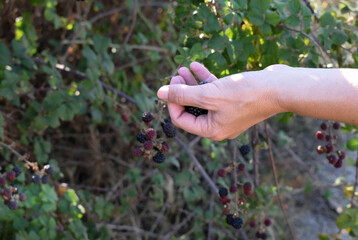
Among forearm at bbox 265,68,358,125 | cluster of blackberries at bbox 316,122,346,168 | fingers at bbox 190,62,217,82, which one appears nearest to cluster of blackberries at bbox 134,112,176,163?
fingers at bbox 190,62,217,82

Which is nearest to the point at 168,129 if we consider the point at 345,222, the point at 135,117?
the point at 135,117

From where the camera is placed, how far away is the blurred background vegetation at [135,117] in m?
1.68

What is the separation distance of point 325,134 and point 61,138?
1.89m

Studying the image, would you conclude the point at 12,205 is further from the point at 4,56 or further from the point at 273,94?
the point at 273,94

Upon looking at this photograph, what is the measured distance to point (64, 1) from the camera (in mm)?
3039

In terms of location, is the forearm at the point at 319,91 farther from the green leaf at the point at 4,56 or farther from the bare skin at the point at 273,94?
the green leaf at the point at 4,56

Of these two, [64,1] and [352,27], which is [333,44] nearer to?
[352,27]

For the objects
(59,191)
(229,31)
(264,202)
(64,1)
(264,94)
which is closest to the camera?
(264,94)

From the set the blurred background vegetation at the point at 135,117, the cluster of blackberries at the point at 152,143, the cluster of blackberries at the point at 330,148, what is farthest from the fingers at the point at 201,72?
the cluster of blackberries at the point at 330,148

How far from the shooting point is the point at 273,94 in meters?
1.28

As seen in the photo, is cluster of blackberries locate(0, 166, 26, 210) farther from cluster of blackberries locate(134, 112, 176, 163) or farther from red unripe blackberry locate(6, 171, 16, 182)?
cluster of blackberries locate(134, 112, 176, 163)

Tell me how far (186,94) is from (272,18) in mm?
603

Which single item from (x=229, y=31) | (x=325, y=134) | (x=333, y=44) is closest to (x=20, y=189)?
(x=229, y=31)

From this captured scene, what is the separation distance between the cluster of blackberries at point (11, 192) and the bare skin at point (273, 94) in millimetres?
714
